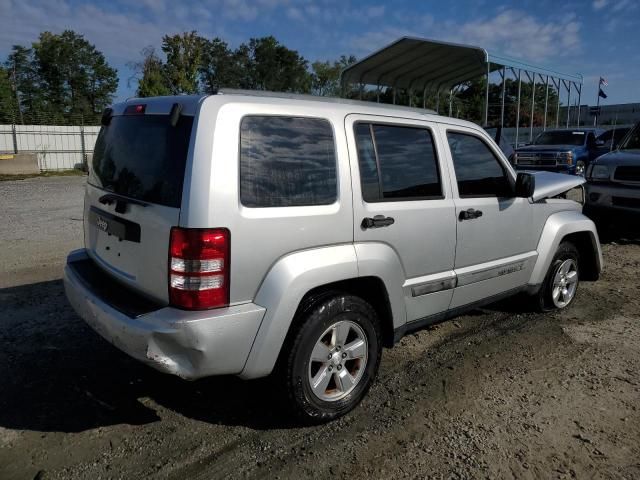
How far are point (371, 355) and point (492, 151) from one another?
1.97 meters

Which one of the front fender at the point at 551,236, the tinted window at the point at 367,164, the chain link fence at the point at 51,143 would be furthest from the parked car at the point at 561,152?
the chain link fence at the point at 51,143

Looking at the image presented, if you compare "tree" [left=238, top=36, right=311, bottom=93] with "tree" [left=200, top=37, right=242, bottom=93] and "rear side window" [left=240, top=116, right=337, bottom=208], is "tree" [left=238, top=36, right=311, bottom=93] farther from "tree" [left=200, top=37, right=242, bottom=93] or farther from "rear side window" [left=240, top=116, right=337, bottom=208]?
"rear side window" [left=240, top=116, right=337, bottom=208]

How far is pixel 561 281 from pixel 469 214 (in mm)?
1886

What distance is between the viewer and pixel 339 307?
2.93 m

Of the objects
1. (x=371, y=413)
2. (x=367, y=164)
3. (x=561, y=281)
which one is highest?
(x=367, y=164)

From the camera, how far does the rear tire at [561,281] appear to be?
4.75 metres

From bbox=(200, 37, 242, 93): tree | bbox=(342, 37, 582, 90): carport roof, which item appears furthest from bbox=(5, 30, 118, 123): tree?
bbox=(342, 37, 582, 90): carport roof

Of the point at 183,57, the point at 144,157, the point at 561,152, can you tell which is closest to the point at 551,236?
the point at 144,157

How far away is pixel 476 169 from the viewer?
3.90m

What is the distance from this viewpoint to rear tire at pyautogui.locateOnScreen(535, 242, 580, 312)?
15.6 feet

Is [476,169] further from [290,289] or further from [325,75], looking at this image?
[325,75]

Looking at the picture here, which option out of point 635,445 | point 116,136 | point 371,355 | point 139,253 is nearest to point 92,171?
point 116,136

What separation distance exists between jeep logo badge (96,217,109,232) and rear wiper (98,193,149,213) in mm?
117

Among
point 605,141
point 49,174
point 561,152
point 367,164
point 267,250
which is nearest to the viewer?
point 267,250
